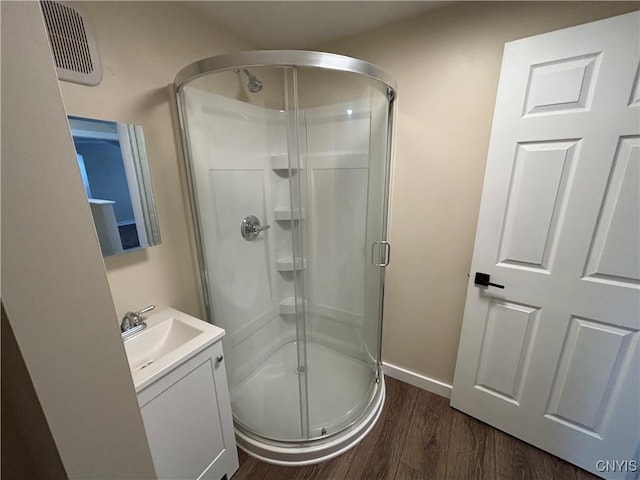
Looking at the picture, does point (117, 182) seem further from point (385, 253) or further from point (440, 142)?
point (440, 142)

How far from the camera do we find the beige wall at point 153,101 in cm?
108

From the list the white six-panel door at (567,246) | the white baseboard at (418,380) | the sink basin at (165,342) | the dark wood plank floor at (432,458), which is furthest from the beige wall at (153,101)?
the white six-panel door at (567,246)

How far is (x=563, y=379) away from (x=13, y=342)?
2.00 m

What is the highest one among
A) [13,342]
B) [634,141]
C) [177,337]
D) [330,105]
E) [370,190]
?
[330,105]

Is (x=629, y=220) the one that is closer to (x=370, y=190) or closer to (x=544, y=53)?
(x=544, y=53)

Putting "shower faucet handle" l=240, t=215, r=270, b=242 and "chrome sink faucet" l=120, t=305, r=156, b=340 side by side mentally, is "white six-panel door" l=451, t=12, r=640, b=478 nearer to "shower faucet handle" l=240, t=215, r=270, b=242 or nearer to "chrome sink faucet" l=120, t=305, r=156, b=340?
"shower faucet handle" l=240, t=215, r=270, b=242

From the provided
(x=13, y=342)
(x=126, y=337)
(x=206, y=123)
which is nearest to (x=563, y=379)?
(x=13, y=342)

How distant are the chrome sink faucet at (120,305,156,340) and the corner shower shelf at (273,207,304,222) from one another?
0.89m

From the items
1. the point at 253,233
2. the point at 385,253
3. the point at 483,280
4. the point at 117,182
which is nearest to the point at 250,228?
the point at 253,233

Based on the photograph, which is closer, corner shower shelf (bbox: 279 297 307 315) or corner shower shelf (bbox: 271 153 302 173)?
corner shower shelf (bbox: 271 153 302 173)

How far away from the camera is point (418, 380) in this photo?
1.87 metres

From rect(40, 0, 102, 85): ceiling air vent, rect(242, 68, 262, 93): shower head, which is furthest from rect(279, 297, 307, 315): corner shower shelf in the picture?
rect(40, 0, 102, 85): ceiling air vent

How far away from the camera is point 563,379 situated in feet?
4.26

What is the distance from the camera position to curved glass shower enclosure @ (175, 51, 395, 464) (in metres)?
1.32
